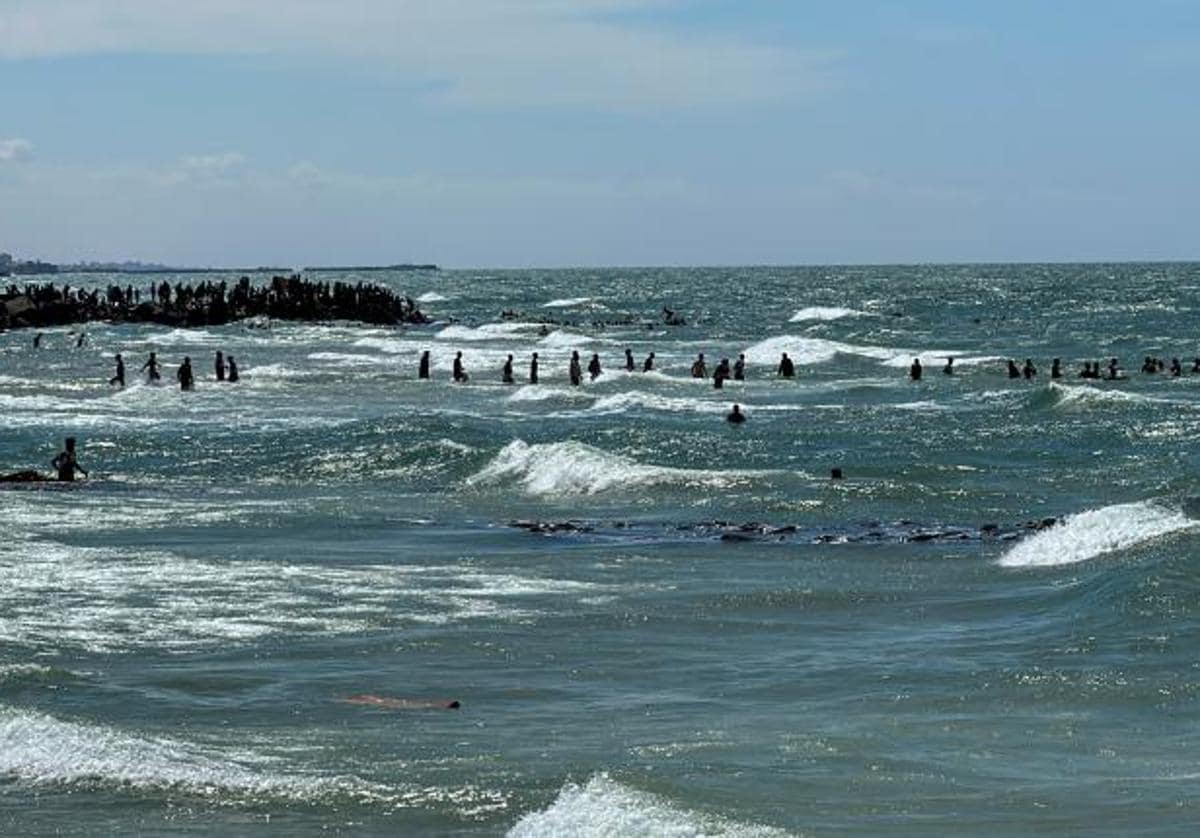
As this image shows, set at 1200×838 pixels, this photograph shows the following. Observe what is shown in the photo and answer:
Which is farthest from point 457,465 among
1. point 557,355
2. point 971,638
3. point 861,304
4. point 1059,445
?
point 861,304

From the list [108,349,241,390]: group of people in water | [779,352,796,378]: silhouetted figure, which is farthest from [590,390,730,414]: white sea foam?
[779,352,796,378]: silhouetted figure

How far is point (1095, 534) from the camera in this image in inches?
1084

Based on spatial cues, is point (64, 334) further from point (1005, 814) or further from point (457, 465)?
point (1005, 814)

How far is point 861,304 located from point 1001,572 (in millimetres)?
112982

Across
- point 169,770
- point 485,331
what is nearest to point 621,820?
point 169,770

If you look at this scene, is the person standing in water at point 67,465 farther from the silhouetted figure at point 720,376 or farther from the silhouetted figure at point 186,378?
the silhouetted figure at point 720,376

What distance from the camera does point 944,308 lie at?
5012 inches

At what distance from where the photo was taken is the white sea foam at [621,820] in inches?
529

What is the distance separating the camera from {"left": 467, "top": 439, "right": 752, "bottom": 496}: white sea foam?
36.9m

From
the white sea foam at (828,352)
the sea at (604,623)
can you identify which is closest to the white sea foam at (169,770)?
the sea at (604,623)

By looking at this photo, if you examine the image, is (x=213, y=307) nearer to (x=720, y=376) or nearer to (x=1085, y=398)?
(x=720, y=376)

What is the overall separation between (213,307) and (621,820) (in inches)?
3544

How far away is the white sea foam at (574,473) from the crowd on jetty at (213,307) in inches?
2366

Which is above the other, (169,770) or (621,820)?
(621,820)
